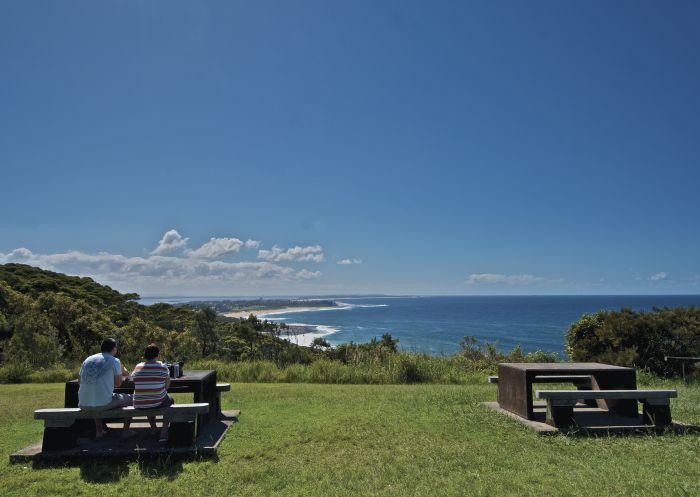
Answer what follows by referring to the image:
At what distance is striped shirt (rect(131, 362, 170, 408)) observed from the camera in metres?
4.94

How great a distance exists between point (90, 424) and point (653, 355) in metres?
11.7

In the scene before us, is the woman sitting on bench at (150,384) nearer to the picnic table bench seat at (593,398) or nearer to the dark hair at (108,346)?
the dark hair at (108,346)

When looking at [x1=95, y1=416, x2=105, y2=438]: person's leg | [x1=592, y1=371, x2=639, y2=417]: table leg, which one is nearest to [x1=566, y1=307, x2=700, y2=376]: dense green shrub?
[x1=592, y1=371, x2=639, y2=417]: table leg

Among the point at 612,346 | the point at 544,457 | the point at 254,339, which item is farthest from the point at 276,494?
the point at 254,339

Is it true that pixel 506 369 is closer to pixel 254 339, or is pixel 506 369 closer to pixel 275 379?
pixel 275 379

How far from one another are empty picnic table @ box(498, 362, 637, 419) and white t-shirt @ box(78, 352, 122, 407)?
16.5ft

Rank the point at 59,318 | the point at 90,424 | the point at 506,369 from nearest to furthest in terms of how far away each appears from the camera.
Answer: the point at 90,424, the point at 506,369, the point at 59,318

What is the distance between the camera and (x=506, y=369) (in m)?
6.79

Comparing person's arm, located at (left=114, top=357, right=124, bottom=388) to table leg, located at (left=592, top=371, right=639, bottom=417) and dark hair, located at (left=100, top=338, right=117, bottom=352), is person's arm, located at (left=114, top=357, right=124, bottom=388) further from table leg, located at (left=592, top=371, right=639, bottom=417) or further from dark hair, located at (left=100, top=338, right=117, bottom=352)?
table leg, located at (left=592, top=371, right=639, bottom=417)

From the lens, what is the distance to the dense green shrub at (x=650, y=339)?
35.8ft

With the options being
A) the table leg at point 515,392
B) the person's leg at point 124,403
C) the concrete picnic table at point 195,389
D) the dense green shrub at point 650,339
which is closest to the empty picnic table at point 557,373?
the table leg at point 515,392

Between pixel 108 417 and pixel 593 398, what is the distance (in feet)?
17.9

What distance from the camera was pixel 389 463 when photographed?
4383 millimetres

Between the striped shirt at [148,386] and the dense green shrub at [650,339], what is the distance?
10340mm
